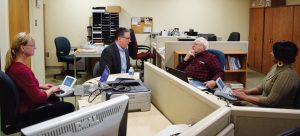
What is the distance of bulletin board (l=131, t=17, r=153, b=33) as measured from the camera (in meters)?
8.95

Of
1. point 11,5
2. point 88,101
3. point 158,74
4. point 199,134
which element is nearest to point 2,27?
point 11,5

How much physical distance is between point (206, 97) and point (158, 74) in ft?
2.92

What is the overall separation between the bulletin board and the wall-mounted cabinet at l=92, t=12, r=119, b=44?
79 centimetres

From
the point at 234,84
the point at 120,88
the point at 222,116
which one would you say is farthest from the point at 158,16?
the point at 222,116

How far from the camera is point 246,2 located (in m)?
9.30

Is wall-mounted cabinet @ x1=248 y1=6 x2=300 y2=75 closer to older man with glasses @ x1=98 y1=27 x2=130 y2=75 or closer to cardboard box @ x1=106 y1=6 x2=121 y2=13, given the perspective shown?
cardboard box @ x1=106 y1=6 x2=121 y2=13

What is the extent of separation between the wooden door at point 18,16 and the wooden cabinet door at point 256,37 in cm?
549

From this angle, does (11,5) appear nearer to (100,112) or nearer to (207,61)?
(207,61)

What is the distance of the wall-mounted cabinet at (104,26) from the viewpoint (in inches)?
320

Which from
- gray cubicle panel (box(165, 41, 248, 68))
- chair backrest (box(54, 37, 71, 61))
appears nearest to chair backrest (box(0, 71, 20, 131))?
gray cubicle panel (box(165, 41, 248, 68))

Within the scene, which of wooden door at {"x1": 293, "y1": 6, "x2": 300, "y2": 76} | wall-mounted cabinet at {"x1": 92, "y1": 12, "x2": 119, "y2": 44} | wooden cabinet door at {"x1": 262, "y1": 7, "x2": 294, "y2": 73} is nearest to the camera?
wooden door at {"x1": 293, "y1": 6, "x2": 300, "y2": 76}

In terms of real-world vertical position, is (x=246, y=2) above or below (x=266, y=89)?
above

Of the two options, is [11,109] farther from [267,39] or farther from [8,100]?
[267,39]

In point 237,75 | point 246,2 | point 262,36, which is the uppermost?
point 246,2
